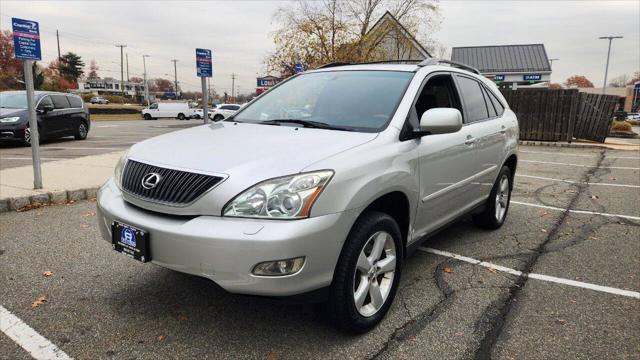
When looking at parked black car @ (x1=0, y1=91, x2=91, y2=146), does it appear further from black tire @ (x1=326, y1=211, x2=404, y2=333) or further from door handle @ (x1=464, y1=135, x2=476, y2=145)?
black tire @ (x1=326, y1=211, x2=404, y2=333)

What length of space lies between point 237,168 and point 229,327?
1.10 m

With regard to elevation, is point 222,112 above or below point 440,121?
below

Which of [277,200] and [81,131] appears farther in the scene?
[81,131]

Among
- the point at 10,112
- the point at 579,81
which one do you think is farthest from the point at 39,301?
the point at 579,81

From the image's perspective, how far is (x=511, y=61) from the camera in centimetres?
4338

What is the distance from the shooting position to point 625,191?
7887 mm

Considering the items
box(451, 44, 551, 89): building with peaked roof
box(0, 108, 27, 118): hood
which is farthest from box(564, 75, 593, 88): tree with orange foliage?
box(0, 108, 27, 118): hood

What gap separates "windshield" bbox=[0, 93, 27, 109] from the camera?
12.6m

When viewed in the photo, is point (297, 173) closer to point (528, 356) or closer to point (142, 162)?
point (142, 162)

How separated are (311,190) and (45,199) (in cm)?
498

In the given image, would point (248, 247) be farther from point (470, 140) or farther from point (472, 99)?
point (472, 99)

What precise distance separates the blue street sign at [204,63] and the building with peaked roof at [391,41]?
16622 mm

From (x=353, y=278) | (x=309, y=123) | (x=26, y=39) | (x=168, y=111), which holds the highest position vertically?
(x=26, y=39)

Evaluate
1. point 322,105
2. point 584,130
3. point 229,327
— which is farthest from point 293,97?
point 584,130
